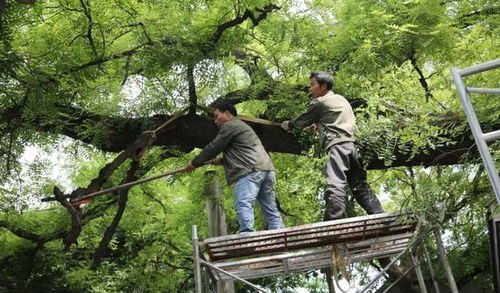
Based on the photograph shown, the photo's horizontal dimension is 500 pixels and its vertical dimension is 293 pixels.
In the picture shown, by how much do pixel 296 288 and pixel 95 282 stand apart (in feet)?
18.0

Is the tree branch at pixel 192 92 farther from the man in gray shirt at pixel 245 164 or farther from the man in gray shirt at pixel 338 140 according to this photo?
the man in gray shirt at pixel 338 140

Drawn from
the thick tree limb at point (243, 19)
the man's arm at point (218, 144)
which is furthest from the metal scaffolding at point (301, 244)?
the thick tree limb at point (243, 19)

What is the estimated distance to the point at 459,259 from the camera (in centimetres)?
1270

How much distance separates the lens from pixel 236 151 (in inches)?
241

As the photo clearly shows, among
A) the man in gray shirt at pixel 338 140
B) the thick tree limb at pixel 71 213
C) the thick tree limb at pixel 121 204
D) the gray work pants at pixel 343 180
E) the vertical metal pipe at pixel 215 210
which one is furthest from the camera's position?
the vertical metal pipe at pixel 215 210

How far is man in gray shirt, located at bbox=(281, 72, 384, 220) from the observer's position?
565cm

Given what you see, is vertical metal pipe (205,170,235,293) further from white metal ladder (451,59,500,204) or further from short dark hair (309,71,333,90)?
white metal ladder (451,59,500,204)

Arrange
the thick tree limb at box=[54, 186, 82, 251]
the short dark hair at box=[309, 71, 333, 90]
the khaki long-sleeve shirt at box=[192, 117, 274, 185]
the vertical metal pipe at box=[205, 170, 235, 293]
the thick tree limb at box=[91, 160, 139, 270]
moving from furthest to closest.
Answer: the vertical metal pipe at box=[205, 170, 235, 293] → the thick tree limb at box=[91, 160, 139, 270] → the thick tree limb at box=[54, 186, 82, 251] → the short dark hair at box=[309, 71, 333, 90] → the khaki long-sleeve shirt at box=[192, 117, 274, 185]

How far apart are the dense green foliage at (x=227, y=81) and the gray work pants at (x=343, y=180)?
0.35m

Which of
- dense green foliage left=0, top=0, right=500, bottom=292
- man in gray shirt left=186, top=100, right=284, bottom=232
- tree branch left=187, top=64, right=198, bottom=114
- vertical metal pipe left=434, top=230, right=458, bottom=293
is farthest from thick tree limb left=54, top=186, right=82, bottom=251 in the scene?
vertical metal pipe left=434, top=230, right=458, bottom=293

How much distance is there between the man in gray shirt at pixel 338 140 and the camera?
5.65 meters

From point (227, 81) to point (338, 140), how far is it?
356cm

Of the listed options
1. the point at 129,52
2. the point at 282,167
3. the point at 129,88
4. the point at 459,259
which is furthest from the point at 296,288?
the point at 129,52

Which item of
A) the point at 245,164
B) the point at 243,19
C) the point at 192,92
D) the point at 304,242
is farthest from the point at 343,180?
the point at 192,92
